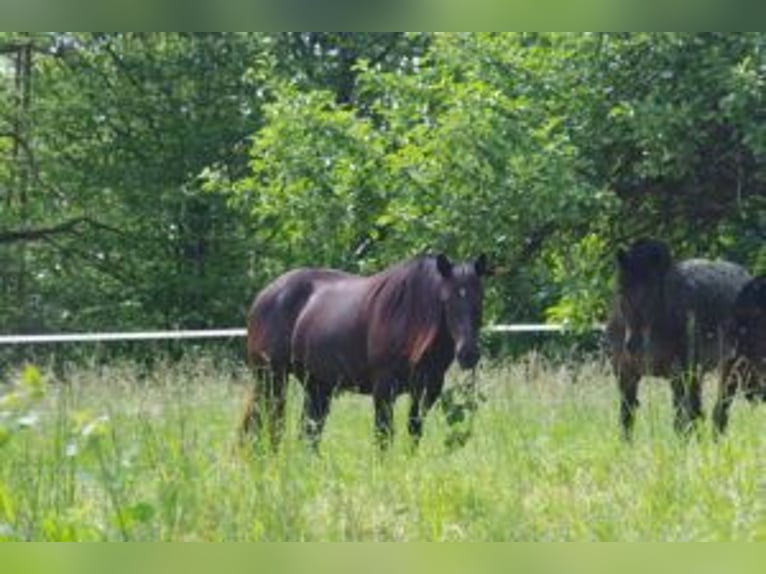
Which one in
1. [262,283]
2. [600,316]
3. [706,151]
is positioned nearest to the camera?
[706,151]

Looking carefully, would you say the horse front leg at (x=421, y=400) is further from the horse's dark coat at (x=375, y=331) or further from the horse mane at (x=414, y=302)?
the horse mane at (x=414, y=302)

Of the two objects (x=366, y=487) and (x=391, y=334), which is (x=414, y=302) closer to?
(x=391, y=334)

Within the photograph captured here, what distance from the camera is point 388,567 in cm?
87

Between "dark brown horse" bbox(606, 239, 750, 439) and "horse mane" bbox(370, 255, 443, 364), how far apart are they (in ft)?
3.87

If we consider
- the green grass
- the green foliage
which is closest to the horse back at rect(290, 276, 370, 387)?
the green foliage

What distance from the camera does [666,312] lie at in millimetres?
8508

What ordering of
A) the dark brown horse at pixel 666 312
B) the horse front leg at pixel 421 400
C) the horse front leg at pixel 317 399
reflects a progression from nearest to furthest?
the horse front leg at pixel 421 400, the dark brown horse at pixel 666 312, the horse front leg at pixel 317 399

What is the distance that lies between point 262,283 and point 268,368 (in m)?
16.0

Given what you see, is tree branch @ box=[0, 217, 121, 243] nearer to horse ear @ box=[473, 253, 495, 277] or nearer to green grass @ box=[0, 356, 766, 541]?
horse ear @ box=[473, 253, 495, 277]

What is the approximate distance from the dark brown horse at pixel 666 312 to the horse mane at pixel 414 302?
1.18 m

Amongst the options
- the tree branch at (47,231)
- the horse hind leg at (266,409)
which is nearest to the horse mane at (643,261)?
the horse hind leg at (266,409)

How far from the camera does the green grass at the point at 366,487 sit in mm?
2727
